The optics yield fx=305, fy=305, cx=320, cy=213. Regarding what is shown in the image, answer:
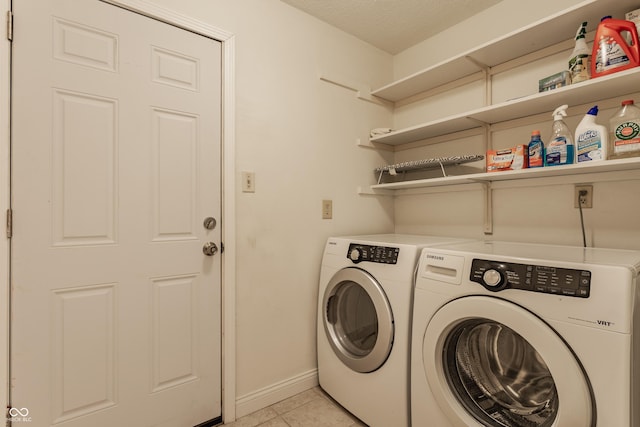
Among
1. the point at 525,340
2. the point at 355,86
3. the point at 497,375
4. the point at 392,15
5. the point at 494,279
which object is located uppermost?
the point at 392,15

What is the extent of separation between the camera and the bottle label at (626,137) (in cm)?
117

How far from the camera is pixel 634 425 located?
2.97 feet

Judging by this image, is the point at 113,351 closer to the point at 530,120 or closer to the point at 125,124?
the point at 125,124

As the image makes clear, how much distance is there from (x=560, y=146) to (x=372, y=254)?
3.15 ft

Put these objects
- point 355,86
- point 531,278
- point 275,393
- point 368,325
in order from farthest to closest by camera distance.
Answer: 1. point 355,86
2. point 275,393
3. point 368,325
4. point 531,278

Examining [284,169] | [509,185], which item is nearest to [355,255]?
[284,169]

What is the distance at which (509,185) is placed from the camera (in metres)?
1.79

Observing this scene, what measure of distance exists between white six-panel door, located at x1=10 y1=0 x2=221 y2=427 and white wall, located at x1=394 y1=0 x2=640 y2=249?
1448mm

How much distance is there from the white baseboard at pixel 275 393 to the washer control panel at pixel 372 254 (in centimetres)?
84

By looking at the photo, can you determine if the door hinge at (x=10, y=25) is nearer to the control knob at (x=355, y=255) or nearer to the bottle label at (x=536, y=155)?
the control knob at (x=355, y=255)

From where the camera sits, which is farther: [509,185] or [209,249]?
[509,185]

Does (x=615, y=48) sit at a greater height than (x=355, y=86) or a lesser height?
lesser

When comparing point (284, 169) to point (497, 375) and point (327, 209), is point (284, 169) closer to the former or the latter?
point (327, 209)

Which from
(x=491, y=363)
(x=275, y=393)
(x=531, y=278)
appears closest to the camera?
(x=531, y=278)
